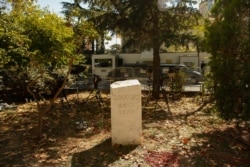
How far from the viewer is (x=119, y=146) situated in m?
5.98

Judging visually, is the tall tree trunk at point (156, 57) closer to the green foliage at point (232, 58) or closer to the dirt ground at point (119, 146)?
the dirt ground at point (119, 146)

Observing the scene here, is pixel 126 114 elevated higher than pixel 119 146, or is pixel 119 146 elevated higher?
pixel 126 114

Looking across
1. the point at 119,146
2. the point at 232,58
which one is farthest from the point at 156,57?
the point at 119,146

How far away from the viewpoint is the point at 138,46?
1430 cm

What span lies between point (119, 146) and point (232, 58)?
9.28 feet

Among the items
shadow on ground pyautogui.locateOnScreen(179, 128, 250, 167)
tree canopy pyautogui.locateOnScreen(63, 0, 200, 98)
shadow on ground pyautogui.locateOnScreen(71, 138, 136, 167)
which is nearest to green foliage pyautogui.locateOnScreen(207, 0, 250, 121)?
shadow on ground pyautogui.locateOnScreen(179, 128, 250, 167)

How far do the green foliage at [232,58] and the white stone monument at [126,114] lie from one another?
1.76m

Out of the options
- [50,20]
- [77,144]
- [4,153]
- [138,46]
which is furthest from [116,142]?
[138,46]

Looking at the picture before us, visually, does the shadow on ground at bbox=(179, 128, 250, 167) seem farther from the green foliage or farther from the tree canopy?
the tree canopy

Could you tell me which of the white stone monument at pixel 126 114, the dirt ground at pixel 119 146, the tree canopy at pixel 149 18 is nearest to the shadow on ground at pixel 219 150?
the dirt ground at pixel 119 146

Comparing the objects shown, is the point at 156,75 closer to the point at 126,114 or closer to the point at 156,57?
the point at 156,57

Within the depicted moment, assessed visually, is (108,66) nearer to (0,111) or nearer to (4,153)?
(0,111)

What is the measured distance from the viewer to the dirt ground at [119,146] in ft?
17.6

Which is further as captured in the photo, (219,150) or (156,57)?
(156,57)
